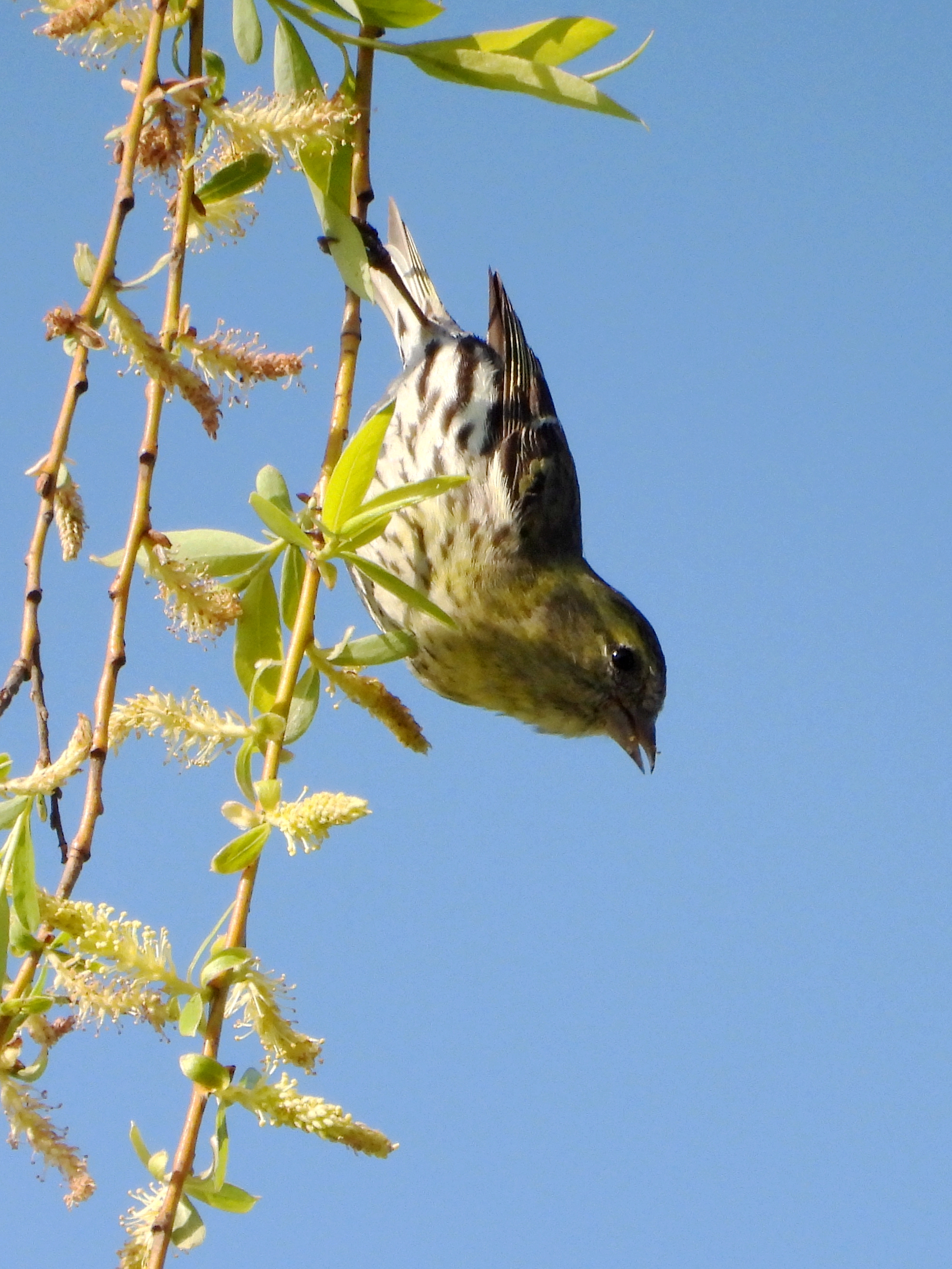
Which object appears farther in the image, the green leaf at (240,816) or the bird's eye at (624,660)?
the bird's eye at (624,660)

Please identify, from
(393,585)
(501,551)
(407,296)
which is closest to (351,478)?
(393,585)

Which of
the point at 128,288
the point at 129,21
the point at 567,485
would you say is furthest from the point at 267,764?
the point at 567,485

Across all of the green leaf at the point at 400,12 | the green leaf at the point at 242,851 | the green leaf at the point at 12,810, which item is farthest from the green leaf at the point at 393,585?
the green leaf at the point at 400,12

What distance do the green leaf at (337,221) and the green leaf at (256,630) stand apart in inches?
22.3

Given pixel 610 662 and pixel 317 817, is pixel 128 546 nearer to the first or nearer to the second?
pixel 317 817

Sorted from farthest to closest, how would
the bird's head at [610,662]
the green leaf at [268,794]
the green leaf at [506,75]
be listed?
the bird's head at [610,662]
the green leaf at [506,75]
the green leaf at [268,794]

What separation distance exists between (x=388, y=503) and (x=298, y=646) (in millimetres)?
264

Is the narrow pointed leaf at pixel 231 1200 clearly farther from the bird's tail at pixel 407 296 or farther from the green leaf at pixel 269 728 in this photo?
the bird's tail at pixel 407 296

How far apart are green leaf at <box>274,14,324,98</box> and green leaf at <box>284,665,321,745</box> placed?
1124 millimetres

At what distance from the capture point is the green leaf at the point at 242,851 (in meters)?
1.96

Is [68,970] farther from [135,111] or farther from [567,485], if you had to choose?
[567,485]

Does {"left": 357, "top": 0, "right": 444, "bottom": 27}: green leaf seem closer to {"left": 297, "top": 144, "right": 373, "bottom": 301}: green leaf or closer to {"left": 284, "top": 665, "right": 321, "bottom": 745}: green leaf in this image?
{"left": 297, "top": 144, "right": 373, "bottom": 301}: green leaf

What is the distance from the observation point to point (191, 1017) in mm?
1882

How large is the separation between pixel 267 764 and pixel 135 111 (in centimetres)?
100
